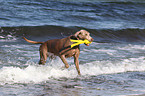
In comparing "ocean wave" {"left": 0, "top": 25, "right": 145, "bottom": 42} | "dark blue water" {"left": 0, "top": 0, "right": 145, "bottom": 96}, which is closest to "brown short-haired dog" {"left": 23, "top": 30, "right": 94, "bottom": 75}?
"dark blue water" {"left": 0, "top": 0, "right": 145, "bottom": 96}

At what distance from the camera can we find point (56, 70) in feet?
25.4

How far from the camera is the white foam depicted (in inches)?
276

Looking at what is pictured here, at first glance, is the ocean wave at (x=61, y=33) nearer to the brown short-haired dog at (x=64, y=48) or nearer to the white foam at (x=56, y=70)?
the white foam at (x=56, y=70)

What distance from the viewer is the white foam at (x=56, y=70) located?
7.00 m

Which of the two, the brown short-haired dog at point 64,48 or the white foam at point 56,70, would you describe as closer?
the white foam at point 56,70

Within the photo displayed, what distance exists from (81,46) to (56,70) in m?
4.51

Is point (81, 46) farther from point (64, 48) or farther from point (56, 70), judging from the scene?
point (64, 48)

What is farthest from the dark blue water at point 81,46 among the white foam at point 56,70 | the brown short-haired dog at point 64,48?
the brown short-haired dog at point 64,48

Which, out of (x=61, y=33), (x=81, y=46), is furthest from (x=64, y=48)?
(x=61, y=33)

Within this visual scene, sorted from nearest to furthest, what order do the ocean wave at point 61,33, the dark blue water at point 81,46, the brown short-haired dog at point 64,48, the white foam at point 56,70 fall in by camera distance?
the dark blue water at point 81,46
the white foam at point 56,70
the brown short-haired dog at point 64,48
the ocean wave at point 61,33

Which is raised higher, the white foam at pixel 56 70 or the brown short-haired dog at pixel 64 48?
the brown short-haired dog at pixel 64 48

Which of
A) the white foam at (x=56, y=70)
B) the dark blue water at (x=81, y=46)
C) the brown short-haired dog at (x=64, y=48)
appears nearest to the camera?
the dark blue water at (x=81, y=46)

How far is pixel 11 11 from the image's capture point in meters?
19.2

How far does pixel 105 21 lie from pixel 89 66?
36.1 ft
